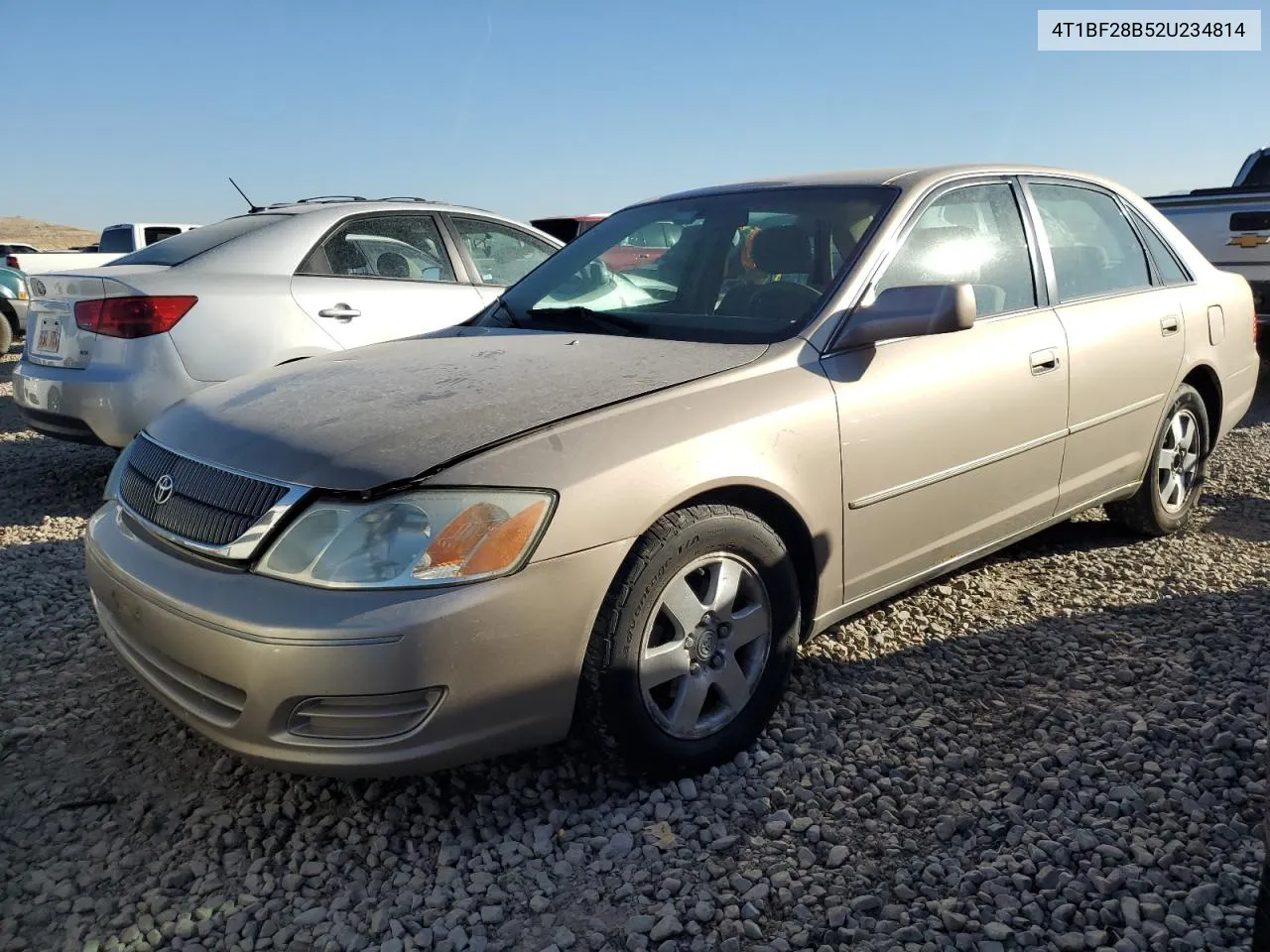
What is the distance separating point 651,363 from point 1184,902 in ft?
5.84

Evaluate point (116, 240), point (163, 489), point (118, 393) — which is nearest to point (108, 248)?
point (116, 240)

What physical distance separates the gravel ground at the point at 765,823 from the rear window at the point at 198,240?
2.54 metres

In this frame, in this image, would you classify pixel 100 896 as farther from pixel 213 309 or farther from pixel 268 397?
pixel 213 309

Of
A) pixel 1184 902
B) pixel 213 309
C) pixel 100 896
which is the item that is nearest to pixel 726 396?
pixel 1184 902

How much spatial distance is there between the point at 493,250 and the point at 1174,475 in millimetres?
4095

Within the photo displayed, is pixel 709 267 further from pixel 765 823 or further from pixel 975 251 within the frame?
pixel 765 823

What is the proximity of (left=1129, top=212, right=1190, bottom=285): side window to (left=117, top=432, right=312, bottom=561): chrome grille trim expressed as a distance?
3.72 metres

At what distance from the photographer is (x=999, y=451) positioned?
324 centimetres

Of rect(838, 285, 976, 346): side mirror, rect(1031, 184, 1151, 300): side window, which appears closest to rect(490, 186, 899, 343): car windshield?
rect(838, 285, 976, 346): side mirror

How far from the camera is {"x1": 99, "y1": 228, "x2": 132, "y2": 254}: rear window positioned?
14.0 metres

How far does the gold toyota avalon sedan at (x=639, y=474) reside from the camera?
213 cm

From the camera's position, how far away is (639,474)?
2.29 metres

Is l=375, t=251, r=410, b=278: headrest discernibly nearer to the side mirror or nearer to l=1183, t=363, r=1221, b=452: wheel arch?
the side mirror

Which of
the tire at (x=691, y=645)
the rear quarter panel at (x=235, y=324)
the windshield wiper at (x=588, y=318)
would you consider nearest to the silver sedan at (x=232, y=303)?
the rear quarter panel at (x=235, y=324)
